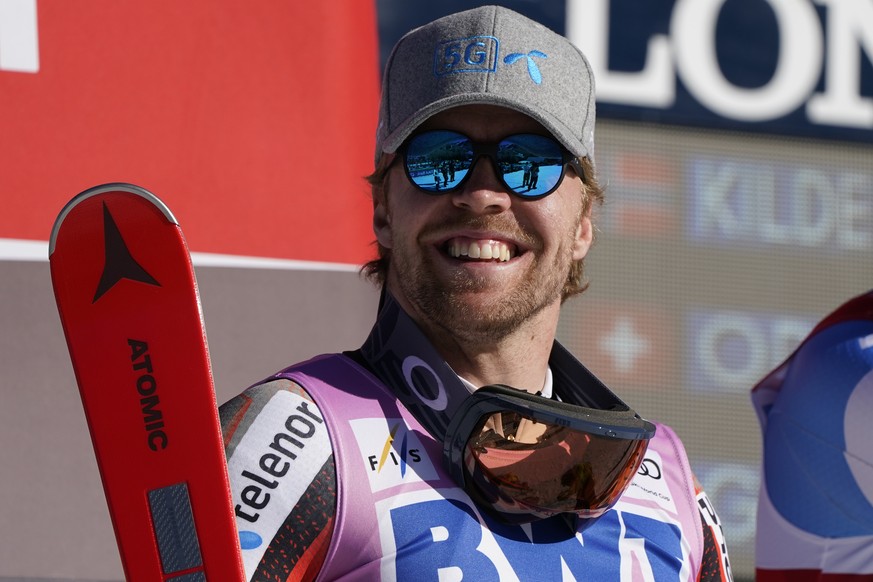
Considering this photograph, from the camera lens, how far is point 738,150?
12.4ft

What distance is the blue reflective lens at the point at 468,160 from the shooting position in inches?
68.5

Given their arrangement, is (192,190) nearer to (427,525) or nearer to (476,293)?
(476,293)

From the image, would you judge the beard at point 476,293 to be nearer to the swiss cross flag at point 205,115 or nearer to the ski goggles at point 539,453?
the ski goggles at point 539,453

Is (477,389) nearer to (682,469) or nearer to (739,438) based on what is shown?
(682,469)

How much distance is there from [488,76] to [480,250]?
221 mm

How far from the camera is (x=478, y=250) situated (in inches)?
68.6

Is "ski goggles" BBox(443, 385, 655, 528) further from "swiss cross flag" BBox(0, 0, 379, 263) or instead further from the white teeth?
"swiss cross flag" BBox(0, 0, 379, 263)

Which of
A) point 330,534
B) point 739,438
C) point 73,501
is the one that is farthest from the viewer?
point 739,438

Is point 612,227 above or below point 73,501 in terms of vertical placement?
above

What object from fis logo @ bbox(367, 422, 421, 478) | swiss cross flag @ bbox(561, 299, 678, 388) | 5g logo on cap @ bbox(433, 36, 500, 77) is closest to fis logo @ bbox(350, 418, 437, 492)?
fis logo @ bbox(367, 422, 421, 478)

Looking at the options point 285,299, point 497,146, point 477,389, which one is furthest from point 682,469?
point 285,299

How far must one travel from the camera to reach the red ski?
1.52 meters

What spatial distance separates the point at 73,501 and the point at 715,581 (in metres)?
1.14

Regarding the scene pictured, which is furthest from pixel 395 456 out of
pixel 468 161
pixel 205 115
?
pixel 205 115
